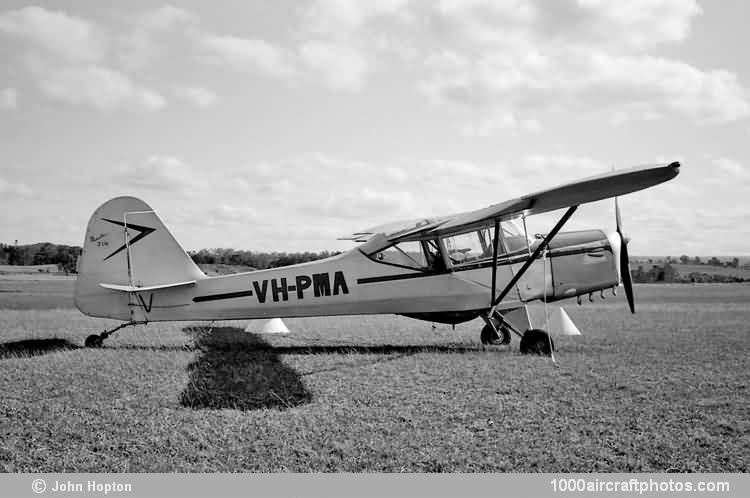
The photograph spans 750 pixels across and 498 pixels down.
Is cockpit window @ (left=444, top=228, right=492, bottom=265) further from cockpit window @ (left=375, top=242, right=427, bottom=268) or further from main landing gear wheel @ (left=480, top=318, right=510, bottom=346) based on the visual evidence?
main landing gear wheel @ (left=480, top=318, right=510, bottom=346)

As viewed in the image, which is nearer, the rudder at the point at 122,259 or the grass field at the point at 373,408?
the grass field at the point at 373,408

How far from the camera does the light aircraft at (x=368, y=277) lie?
9.71m

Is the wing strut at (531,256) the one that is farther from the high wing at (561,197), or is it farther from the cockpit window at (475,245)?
the cockpit window at (475,245)

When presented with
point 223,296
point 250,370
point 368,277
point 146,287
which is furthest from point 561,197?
point 146,287

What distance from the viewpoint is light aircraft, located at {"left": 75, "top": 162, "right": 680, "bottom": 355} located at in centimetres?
971

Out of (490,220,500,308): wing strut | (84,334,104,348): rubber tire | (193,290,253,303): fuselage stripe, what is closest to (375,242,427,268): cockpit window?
(490,220,500,308): wing strut

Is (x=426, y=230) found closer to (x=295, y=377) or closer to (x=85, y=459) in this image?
(x=295, y=377)

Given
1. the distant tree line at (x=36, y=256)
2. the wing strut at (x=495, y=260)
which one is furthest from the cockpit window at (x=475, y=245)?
the distant tree line at (x=36, y=256)

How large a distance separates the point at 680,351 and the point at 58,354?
1076cm

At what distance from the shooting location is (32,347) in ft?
33.1

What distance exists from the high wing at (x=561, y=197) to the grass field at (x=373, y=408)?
2223 mm

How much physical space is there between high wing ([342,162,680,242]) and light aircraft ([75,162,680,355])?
81 millimetres

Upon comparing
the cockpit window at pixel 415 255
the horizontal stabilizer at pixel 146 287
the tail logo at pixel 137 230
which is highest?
the tail logo at pixel 137 230

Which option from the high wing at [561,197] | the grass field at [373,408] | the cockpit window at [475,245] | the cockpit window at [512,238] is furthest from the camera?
the cockpit window at [512,238]
